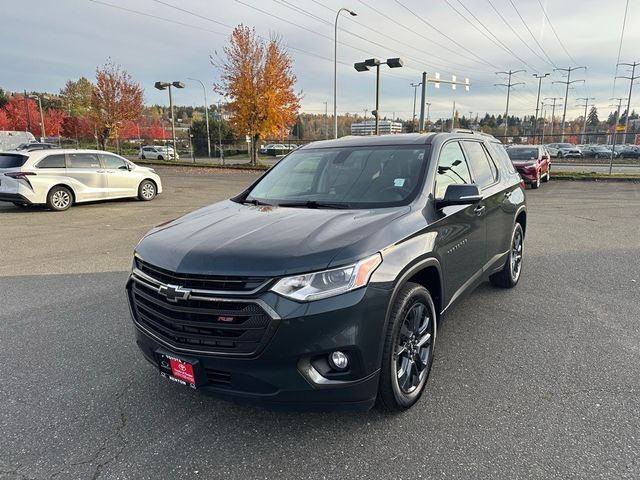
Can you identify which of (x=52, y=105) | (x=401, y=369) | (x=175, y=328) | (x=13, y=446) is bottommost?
(x=13, y=446)

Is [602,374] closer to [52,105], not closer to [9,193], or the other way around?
[9,193]

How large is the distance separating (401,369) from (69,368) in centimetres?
267

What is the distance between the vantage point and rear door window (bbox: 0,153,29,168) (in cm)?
1112

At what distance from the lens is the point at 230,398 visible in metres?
2.43

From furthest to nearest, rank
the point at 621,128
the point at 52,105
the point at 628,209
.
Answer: the point at 52,105, the point at 621,128, the point at 628,209

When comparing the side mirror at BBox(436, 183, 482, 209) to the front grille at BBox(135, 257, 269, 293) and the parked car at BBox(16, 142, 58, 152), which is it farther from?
the parked car at BBox(16, 142, 58, 152)

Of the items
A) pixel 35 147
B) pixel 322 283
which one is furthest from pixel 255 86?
pixel 322 283

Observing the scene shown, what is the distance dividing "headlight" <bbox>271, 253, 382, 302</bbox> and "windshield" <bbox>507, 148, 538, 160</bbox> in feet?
60.5

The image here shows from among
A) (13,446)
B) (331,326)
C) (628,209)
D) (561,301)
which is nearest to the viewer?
(331,326)

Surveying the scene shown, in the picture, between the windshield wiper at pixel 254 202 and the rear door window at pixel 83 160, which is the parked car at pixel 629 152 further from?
the windshield wiper at pixel 254 202

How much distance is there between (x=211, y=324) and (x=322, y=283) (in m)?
0.66

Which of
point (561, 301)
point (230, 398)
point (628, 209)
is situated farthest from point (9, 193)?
point (628, 209)

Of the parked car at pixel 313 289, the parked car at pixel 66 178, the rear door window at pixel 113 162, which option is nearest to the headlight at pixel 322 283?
the parked car at pixel 313 289

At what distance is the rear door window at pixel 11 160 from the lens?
36.5ft
